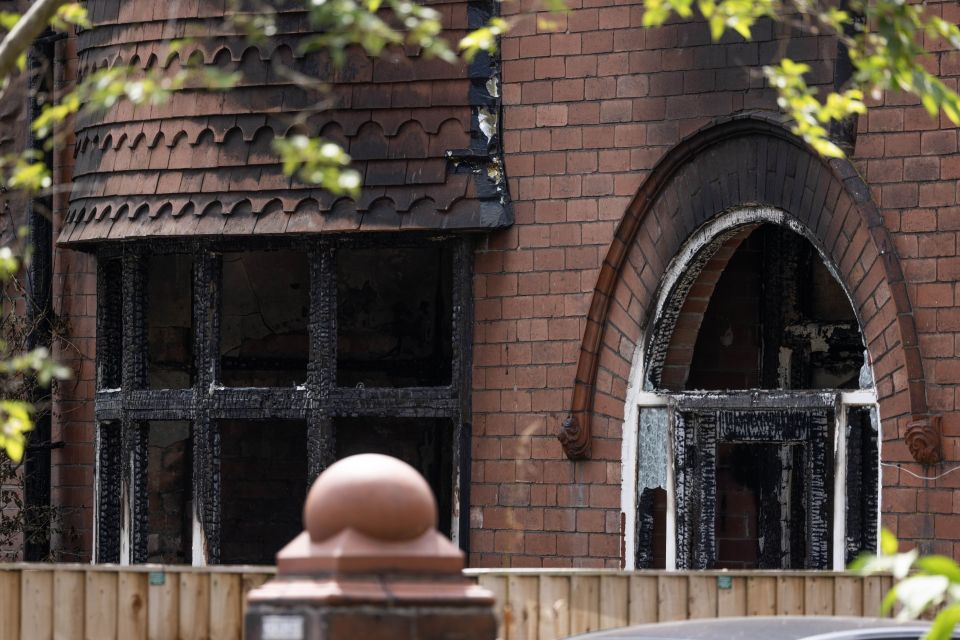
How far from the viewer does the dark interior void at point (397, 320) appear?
13406 mm

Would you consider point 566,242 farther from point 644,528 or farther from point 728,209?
point 644,528

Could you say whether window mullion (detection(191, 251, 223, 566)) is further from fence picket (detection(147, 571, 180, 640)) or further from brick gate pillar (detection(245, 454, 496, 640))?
brick gate pillar (detection(245, 454, 496, 640))

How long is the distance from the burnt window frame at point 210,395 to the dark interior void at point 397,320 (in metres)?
2.97

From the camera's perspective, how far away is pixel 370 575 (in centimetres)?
406

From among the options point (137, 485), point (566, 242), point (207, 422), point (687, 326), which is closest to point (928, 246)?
point (687, 326)

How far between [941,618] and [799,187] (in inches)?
220

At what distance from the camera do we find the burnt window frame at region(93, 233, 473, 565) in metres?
9.70

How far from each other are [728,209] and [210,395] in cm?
321

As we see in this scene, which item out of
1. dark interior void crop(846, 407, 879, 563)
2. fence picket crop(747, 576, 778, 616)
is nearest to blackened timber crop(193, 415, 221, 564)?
fence picket crop(747, 576, 778, 616)

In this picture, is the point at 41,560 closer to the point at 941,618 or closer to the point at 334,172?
the point at 334,172

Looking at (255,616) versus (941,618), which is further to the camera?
(255,616)

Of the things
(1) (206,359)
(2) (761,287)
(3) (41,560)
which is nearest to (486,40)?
(1) (206,359)

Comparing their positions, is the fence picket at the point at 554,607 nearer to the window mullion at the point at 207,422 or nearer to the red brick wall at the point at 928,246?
the red brick wall at the point at 928,246

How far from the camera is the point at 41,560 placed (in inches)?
432
